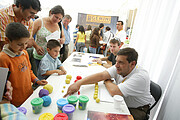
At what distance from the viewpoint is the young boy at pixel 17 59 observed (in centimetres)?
95

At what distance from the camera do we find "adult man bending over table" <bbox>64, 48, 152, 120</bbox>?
1.08m

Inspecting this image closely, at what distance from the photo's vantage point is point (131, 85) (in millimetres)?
1084

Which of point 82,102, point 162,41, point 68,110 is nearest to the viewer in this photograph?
point 68,110

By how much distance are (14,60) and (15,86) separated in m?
0.25

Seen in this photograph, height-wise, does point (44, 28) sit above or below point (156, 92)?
above

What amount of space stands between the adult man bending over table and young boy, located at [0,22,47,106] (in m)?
0.48

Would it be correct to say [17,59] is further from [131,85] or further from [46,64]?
[131,85]

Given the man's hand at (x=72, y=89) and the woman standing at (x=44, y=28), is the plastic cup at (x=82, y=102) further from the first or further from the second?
the woman standing at (x=44, y=28)

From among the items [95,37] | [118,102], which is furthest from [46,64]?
[95,37]

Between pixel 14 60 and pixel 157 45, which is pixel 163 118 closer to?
pixel 157 45

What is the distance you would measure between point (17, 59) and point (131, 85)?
1.13 metres

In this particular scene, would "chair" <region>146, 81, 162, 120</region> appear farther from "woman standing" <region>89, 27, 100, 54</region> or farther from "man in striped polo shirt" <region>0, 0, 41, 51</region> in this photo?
"woman standing" <region>89, 27, 100, 54</region>

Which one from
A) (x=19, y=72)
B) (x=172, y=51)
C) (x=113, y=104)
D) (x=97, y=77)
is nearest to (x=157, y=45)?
(x=172, y=51)

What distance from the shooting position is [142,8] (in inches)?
101
